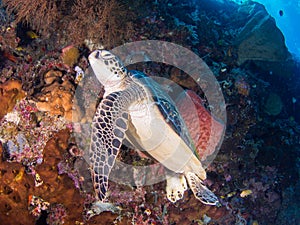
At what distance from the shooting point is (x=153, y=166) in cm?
441

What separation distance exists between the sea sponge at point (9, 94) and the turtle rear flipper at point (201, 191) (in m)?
2.93

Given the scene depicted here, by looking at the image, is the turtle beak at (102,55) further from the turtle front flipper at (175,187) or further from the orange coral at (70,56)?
the turtle front flipper at (175,187)

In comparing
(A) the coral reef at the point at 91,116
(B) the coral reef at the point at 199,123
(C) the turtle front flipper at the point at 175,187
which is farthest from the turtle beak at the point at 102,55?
(C) the turtle front flipper at the point at 175,187

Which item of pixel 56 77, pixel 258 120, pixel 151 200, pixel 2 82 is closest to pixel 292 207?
pixel 258 120

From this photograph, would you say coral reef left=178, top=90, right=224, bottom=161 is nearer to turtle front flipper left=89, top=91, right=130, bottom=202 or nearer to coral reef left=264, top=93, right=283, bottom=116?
turtle front flipper left=89, top=91, right=130, bottom=202

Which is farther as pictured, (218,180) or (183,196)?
(218,180)

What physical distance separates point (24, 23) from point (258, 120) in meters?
5.69

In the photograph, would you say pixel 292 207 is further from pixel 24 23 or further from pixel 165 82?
pixel 24 23

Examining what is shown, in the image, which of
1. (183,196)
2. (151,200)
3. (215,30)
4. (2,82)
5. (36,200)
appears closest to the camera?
(36,200)

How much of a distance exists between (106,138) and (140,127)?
0.77 m

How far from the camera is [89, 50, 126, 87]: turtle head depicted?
3676mm

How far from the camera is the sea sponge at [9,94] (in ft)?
12.3

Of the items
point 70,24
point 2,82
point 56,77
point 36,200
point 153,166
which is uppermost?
point 70,24

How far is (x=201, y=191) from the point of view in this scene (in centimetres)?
389
